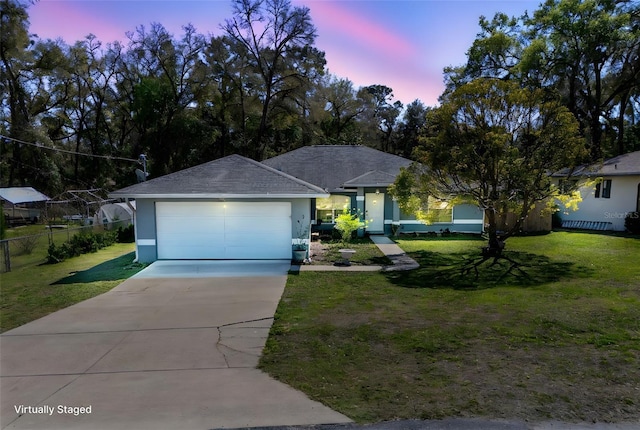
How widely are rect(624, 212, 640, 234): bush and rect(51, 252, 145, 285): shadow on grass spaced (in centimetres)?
2184

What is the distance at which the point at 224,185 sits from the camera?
13453 mm

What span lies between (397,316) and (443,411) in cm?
351

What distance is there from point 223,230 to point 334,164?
38.4ft

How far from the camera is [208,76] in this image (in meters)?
37.8

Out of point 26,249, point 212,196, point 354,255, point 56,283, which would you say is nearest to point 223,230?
point 212,196

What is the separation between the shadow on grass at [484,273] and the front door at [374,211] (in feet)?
19.6

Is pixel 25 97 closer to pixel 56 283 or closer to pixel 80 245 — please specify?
pixel 80 245

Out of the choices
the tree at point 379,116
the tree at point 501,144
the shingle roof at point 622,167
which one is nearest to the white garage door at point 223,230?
the tree at point 501,144

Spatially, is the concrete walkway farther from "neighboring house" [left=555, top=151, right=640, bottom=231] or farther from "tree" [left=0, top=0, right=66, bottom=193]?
"tree" [left=0, top=0, right=66, bottom=193]

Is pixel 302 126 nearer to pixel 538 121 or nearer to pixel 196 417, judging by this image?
pixel 538 121

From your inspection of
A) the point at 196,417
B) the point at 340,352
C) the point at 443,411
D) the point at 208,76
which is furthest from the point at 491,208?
the point at 208,76

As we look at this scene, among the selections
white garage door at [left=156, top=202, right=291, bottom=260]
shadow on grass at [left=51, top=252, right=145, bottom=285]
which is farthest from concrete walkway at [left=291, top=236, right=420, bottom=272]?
shadow on grass at [left=51, top=252, right=145, bottom=285]

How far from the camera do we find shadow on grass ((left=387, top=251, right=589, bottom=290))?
10.5 meters

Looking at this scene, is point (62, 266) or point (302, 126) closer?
point (62, 266)
